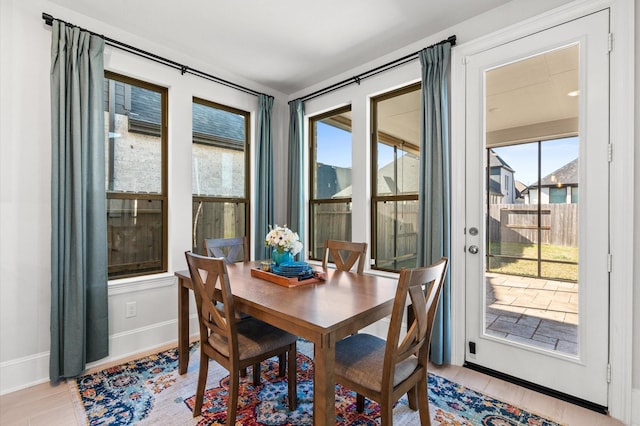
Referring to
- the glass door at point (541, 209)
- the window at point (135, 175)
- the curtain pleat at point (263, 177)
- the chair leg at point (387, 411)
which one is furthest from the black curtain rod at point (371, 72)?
the chair leg at point (387, 411)

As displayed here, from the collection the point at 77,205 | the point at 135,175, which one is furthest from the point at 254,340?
the point at 135,175

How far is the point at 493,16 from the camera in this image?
2305 mm

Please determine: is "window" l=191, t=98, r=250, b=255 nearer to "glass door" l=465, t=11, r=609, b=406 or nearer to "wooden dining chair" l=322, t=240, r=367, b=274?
"wooden dining chair" l=322, t=240, r=367, b=274

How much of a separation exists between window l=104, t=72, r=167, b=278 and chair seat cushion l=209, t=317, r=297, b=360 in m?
1.44

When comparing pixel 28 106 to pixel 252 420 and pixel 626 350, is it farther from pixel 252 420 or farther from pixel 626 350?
pixel 626 350

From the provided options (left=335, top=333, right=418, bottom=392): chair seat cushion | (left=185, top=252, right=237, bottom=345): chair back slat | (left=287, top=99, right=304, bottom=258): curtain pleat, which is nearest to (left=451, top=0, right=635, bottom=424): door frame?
(left=335, top=333, right=418, bottom=392): chair seat cushion

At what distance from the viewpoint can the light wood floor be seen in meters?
1.79

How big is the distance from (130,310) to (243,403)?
4.62 ft

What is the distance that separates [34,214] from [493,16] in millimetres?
3711

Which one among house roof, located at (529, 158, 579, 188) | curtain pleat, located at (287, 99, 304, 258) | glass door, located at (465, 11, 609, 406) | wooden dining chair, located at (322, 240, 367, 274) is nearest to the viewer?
glass door, located at (465, 11, 609, 406)

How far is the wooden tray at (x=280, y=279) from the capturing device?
188cm

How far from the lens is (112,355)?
8.23ft

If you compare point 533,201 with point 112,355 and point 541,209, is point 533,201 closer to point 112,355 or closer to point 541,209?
point 541,209

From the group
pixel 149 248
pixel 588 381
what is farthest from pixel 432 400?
pixel 149 248
